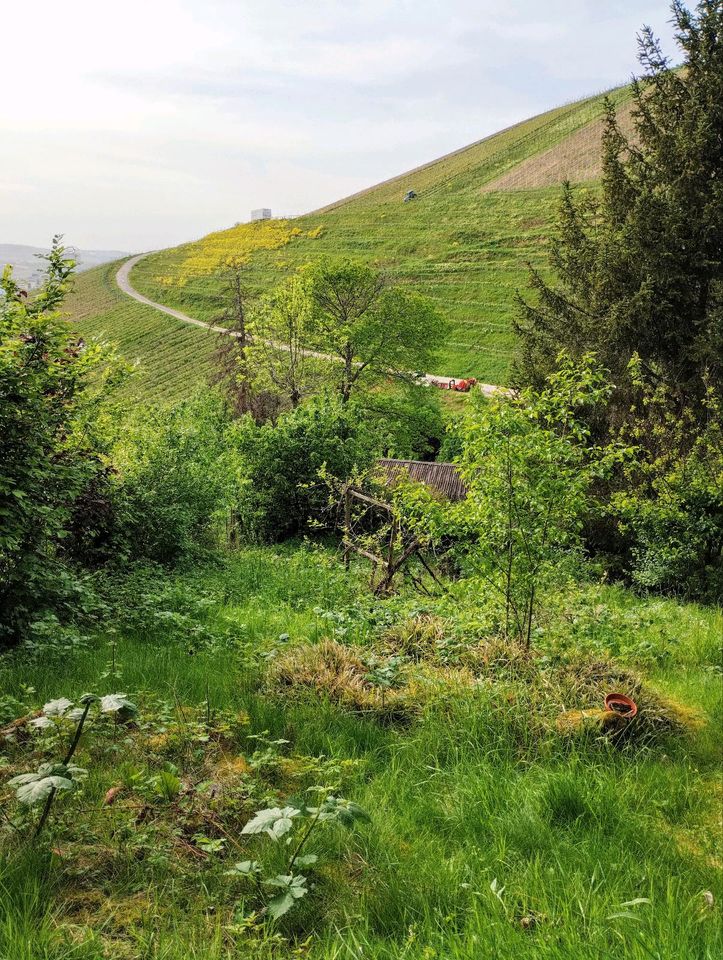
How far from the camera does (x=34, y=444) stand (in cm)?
577

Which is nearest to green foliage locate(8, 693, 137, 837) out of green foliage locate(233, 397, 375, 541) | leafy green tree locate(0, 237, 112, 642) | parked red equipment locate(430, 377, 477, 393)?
leafy green tree locate(0, 237, 112, 642)

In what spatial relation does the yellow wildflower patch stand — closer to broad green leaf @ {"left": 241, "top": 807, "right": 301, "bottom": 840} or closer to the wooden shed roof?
the wooden shed roof

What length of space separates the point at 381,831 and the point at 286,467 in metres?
18.9

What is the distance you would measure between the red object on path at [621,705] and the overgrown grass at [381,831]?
0.25 meters

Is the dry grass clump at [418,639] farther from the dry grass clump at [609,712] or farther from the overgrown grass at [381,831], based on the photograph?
the dry grass clump at [609,712]

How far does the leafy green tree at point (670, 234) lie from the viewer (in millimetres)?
15031

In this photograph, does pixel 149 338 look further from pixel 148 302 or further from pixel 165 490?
pixel 165 490

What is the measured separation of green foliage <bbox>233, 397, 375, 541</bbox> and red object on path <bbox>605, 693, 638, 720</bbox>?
651 inches

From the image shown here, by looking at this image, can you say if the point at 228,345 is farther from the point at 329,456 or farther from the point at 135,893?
the point at 135,893

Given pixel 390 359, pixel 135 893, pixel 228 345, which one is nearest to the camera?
pixel 135 893

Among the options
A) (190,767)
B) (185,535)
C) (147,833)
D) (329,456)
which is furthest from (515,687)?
(329,456)

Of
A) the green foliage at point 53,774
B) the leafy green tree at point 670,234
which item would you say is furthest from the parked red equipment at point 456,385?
→ the green foliage at point 53,774

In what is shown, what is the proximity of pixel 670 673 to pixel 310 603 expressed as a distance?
468cm

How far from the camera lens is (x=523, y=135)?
103938 mm
